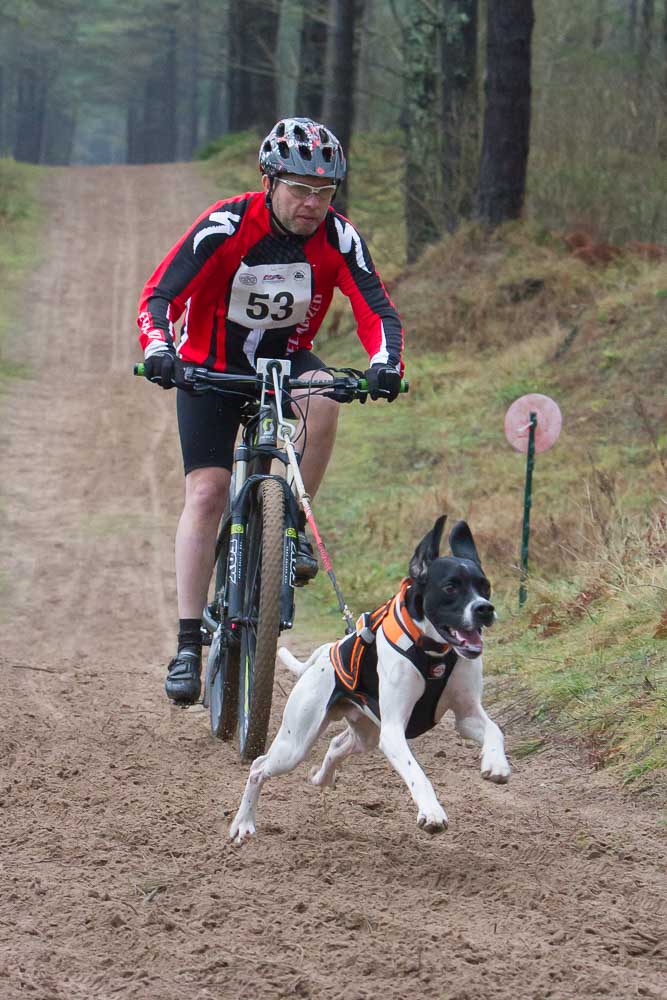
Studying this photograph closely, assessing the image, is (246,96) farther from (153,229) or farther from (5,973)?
(5,973)

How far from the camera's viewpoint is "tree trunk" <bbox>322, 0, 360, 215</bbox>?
Answer: 20.2 metres

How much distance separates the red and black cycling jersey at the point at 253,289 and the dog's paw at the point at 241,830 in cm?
197

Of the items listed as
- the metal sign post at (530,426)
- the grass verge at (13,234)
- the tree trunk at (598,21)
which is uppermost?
the tree trunk at (598,21)

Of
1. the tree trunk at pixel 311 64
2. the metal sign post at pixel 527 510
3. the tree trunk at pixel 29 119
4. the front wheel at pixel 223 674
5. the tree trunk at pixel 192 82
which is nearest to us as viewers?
the front wheel at pixel 223 674

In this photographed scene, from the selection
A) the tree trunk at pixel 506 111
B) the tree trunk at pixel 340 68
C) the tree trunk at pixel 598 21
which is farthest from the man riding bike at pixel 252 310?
the tree trunk at pixel 598 21

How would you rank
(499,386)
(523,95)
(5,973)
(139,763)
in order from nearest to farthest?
(5,973)
(139,763)
(499,386)
(523,95)

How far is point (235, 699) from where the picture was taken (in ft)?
18.0

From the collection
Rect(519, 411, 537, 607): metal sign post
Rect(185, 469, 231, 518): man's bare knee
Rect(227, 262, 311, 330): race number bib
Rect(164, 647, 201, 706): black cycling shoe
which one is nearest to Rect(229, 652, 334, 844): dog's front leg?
Rect(164, 647, 201, 706): black cycling shoe

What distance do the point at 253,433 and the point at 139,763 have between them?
169cm

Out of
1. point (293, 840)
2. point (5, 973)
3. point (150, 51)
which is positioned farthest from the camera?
point (150, 51)

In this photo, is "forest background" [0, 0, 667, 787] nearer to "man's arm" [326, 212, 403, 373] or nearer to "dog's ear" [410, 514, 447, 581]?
"dog's ear" [410, 514, 447, 581]

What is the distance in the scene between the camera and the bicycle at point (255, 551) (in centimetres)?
495

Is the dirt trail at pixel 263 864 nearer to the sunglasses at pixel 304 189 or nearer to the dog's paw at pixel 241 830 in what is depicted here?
the dog's paw at pixel 241 830

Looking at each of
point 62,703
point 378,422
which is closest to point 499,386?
point 378,422
